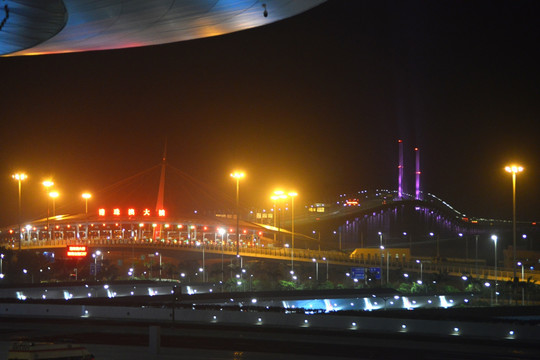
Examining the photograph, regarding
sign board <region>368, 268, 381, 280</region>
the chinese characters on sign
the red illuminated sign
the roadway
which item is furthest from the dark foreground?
the chinese characters on sign

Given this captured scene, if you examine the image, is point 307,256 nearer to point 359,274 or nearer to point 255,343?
point 359,274

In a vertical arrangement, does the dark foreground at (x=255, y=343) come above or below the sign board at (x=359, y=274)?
below

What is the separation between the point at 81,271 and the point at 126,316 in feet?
144

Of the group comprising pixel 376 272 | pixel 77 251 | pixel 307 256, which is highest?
pixel 77 251

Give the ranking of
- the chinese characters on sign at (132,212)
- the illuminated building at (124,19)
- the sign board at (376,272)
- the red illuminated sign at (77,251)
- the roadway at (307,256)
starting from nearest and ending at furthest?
1. the illuminated building at (124,19)
2. the sign board at (376,272)
3. the roadway at (307,256)
4. the red illuminated sign at (77,251)
5. the chinese characters on sign at (132,212)

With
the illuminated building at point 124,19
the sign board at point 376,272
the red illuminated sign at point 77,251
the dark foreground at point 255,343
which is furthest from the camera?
the red illuminated sign at point 77,251

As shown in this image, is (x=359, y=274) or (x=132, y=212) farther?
(x=132, y=212)

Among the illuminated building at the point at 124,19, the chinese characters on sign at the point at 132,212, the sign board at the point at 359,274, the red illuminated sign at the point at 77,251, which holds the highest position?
the illuminated building at the point at 124,19

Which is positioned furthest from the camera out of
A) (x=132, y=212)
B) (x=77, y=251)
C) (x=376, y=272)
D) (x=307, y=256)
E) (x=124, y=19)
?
(x=132, y=212)

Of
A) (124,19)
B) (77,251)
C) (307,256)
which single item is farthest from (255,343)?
(307,256)

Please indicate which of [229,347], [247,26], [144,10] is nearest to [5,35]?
[144,10]

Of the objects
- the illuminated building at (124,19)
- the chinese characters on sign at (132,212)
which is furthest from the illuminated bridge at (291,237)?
the illuminated building at (124,19)

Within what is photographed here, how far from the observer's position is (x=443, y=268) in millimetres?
75062

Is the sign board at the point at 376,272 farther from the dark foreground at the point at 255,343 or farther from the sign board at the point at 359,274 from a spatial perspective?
the dark foreground at the point at 255,343
